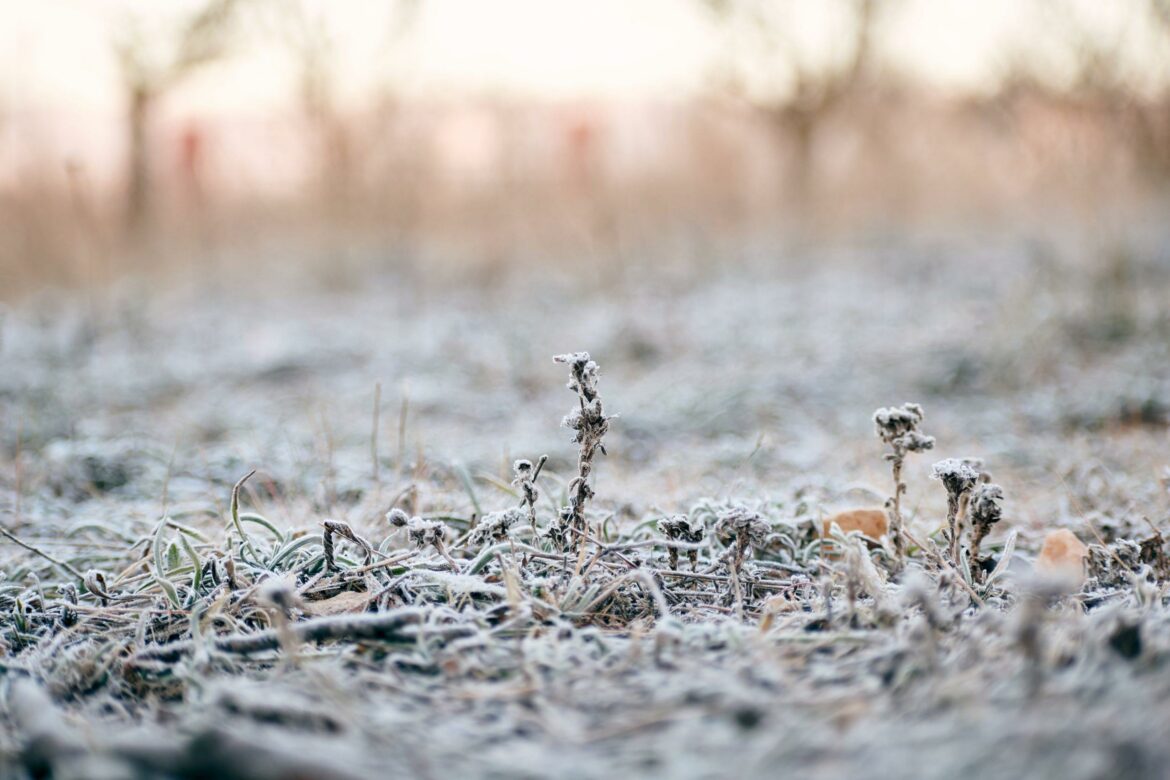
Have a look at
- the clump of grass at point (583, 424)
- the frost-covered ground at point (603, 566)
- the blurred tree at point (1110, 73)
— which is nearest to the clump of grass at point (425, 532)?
the frost-covered ground at point (603, 566)

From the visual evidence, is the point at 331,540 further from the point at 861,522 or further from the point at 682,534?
the point at 861,522

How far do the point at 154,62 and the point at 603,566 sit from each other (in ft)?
32.8

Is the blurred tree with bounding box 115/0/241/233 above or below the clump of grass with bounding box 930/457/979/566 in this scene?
above

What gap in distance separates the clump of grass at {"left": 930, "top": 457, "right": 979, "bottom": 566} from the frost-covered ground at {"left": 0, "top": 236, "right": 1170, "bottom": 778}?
75mm

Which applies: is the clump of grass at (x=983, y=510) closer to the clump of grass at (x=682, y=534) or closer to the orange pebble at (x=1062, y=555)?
the orange pebble at (x=1062, y=555)

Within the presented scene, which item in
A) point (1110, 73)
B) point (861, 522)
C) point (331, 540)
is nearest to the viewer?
point (331, 540)

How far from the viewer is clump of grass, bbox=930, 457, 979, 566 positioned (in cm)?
147

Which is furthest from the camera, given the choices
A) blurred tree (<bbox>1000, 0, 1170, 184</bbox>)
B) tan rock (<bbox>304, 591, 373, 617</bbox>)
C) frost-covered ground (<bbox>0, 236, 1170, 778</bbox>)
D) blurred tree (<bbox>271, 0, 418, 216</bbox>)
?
blurred tree (<bbox>271, 0, 418, 216</bbox>)

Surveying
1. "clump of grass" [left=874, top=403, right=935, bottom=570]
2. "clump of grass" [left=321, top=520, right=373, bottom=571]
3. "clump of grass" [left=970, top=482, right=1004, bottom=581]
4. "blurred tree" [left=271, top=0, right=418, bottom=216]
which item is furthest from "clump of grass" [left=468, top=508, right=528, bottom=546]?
"blurred tree" [left=271, top=0, right=418, bottom=216]

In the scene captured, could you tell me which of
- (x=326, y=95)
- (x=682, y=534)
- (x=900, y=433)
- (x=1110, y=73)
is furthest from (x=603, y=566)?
(x=326, y=95)

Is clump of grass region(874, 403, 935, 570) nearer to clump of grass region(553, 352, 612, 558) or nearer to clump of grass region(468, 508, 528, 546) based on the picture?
clump of grass region(553, 352, 612, 558)

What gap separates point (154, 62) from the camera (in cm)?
949

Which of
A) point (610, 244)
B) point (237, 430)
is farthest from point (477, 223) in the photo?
point (237, 430)

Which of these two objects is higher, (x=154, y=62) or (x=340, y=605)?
(x=154, y=62)
